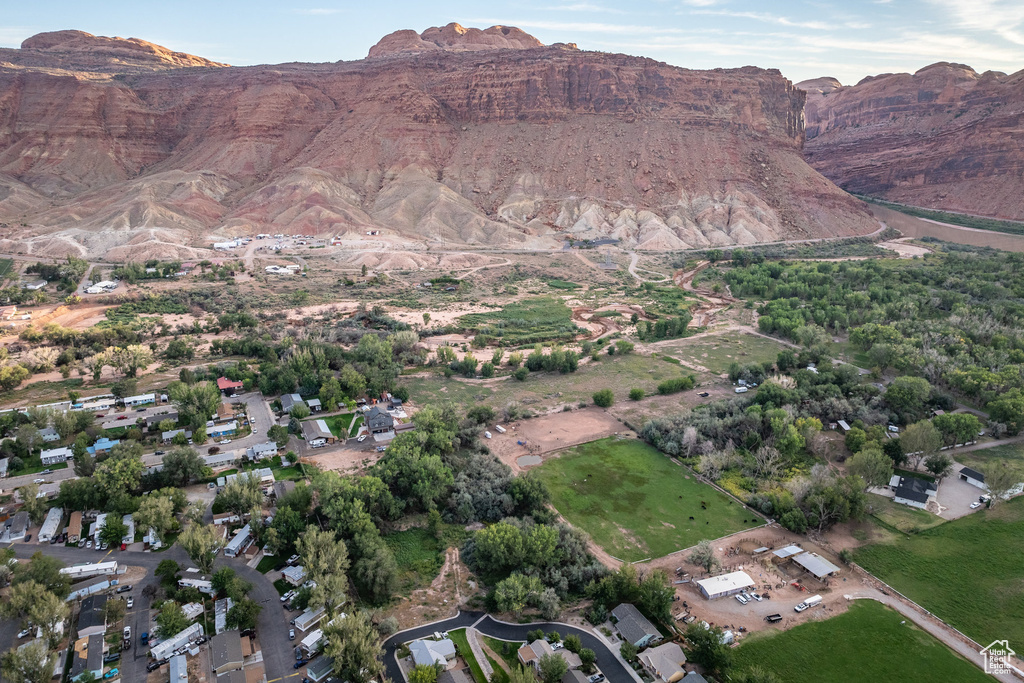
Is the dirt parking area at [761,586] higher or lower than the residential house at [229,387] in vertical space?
lower

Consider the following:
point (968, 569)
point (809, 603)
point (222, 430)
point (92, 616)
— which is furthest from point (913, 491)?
point (222, 430)

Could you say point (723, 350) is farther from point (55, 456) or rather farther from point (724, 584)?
point (55, 456)

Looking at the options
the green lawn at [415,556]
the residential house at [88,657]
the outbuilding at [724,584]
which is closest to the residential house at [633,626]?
the outbuilding at [724,584]

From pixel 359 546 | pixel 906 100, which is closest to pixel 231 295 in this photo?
pixel 359 546

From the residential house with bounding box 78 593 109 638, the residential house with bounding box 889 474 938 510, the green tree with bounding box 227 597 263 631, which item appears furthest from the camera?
the residential house with bounding box 889 474 938 510

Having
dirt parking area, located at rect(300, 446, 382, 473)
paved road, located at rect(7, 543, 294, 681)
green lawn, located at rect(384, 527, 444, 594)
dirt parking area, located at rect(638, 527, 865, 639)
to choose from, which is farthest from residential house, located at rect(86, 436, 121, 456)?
dirt parking area, located at rect(638, 527, 865, 639)

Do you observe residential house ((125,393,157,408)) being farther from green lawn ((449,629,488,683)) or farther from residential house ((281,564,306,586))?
green lawn ((449,629,488,683))

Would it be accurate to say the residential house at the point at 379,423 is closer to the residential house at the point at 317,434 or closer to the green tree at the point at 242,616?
the residential house at the point at 317,434
